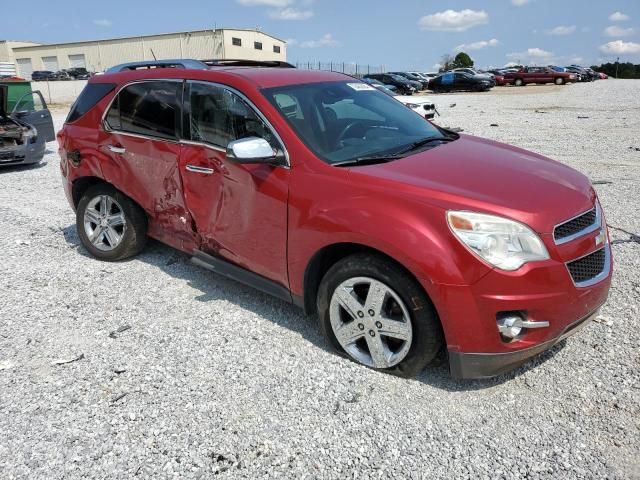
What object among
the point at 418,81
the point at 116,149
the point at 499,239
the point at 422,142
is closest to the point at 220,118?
the point at 116,149

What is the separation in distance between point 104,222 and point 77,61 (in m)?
76.9

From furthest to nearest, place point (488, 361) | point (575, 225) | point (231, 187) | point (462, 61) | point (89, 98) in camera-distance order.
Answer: point (462, 61) → point (89, 98) → point (231, 187) → point (575, 225) → point (488, 361)

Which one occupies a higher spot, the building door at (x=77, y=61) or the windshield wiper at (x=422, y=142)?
the building door at (x=77, y=61)

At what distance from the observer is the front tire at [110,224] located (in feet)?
15.8

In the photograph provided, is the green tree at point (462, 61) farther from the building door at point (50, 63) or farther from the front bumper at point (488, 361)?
the front bumper at point (488, 361)

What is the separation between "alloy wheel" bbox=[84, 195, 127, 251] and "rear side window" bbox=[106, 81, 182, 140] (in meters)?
0.73

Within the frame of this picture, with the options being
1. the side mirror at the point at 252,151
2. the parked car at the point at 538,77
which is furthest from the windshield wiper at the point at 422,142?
the parked car at the point at 538,77

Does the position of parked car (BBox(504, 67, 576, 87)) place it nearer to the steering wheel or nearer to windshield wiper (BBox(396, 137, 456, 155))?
windshield wiper (BBox(396, 137, 456, 155))

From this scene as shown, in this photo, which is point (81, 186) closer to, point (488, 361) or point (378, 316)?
point (378, 316)

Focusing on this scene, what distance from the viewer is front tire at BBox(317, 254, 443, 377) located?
2.91 meters

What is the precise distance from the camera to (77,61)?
71.5m

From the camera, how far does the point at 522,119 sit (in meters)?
17.4

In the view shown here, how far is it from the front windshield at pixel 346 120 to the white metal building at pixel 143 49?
5842 centimetres

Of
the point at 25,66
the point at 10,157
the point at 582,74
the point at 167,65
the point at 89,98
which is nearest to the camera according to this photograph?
the point at 167,65
